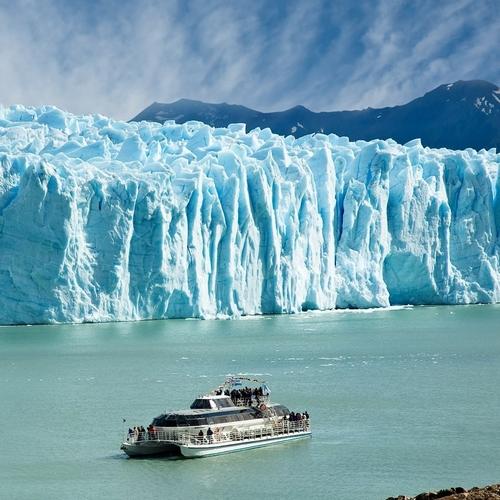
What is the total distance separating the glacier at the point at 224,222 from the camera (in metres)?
34.2

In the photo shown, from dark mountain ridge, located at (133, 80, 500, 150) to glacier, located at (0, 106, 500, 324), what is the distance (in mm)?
33022

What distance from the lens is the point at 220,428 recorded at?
576 inches

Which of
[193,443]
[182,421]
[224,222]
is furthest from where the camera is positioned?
[224,222]

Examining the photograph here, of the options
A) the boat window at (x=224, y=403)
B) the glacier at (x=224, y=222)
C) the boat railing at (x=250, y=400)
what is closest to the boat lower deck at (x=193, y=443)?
the boat window at (x=224, y=403)

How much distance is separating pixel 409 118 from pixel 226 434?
76497 millimetres

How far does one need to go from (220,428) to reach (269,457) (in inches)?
35.4

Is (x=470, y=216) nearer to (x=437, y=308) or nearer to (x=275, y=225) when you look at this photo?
(x=437, y=308)

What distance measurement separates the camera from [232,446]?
14523 millimetres

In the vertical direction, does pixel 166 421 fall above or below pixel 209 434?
above

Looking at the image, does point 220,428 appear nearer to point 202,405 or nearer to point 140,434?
point 202,405

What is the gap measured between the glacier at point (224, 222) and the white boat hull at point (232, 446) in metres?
20.0

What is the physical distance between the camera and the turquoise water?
41.1 feet

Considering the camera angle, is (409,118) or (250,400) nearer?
(250,400)

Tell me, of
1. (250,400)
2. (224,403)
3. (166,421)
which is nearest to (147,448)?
(166,421)
